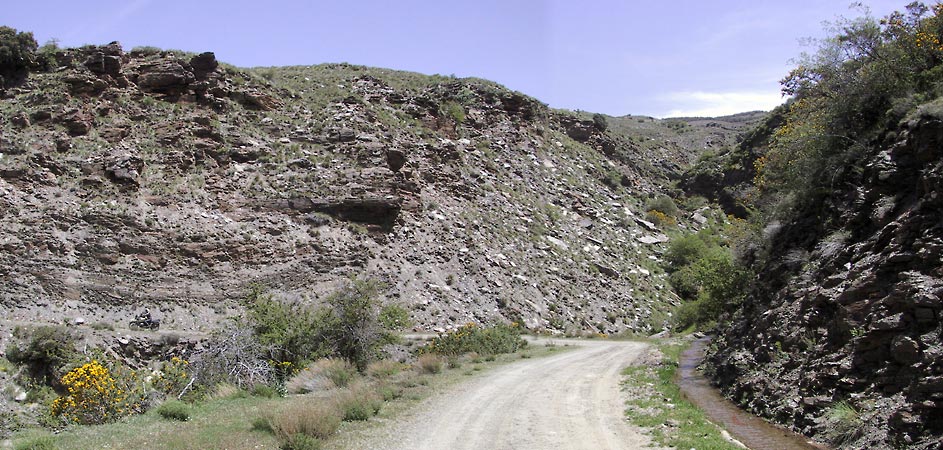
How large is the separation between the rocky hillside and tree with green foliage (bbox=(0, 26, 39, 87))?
1.18m

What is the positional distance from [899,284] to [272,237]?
2963cm

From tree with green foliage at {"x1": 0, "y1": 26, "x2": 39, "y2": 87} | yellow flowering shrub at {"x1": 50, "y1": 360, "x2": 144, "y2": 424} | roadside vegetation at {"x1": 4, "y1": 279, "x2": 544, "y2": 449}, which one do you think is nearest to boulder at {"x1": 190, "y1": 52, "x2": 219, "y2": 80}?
tree with green foliage at {"x1": 0, "y1": 26, "x2": 39, "y2": 87}

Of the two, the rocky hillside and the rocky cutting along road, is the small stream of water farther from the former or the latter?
the rocky hillside

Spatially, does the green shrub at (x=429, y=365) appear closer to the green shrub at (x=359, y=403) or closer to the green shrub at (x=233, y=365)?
the green shrub at (x=233, y=365)

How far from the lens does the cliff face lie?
8.50 m

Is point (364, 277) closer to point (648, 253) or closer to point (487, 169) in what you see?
point (487, 169)

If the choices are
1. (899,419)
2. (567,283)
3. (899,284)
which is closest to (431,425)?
(899,419)

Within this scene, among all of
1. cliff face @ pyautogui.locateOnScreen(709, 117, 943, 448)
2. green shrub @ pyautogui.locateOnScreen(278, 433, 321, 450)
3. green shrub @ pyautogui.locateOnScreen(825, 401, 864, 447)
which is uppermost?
cliff face @ pyautogui.locateOnScreen(709, 117, 943, 448)

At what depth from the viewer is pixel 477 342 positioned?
26.7m

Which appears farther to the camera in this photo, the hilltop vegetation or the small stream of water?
the small stream of water

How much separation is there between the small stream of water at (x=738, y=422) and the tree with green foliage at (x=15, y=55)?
40891 mm

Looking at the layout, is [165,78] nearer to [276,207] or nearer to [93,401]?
[276,207]

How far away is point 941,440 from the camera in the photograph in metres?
7.35

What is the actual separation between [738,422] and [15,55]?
1716 inches
